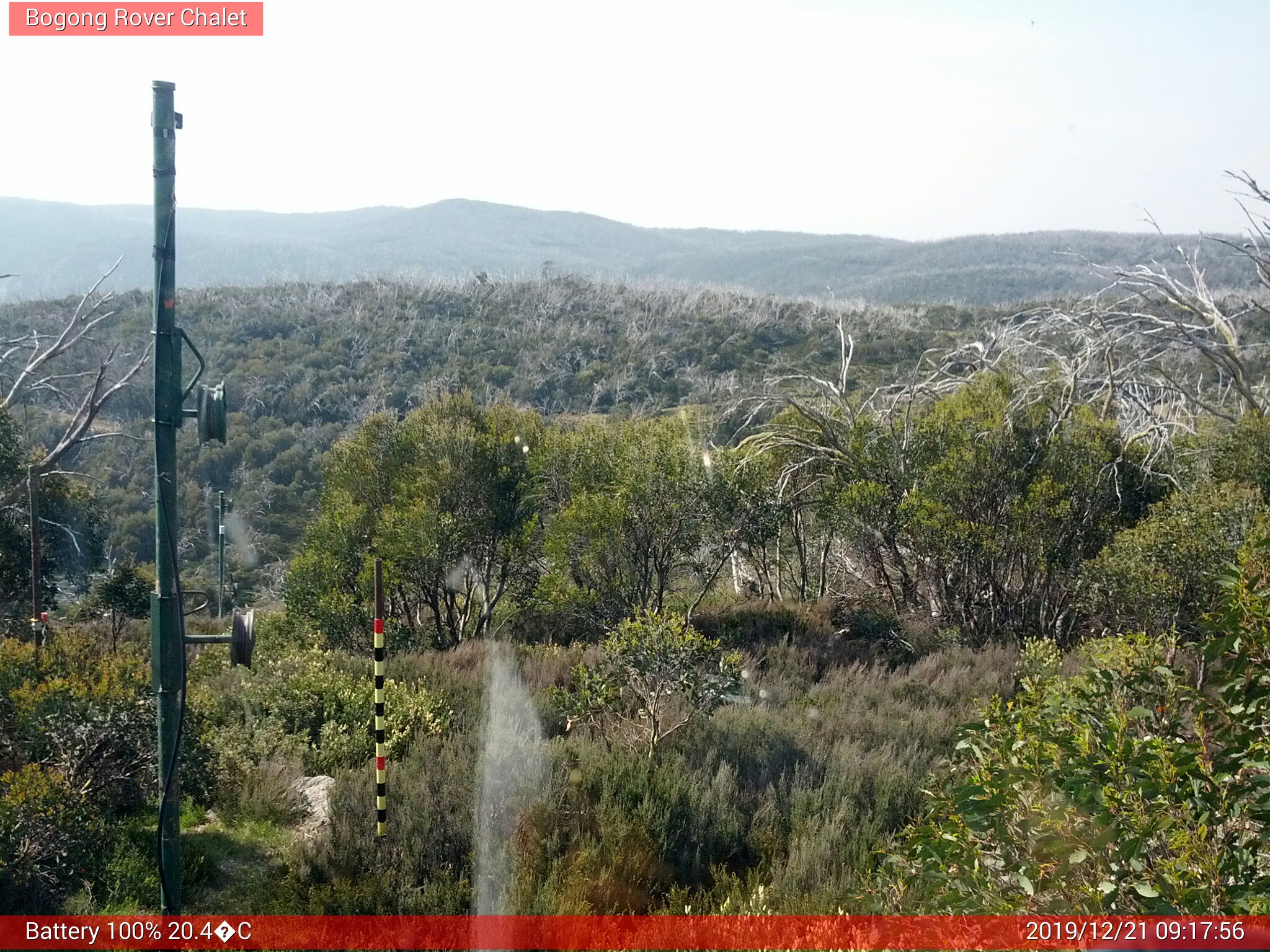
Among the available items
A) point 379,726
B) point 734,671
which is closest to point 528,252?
point 734,671

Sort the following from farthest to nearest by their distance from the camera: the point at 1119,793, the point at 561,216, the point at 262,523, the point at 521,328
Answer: the point at 561,216 < the point at 521,328 < the point at 262,523 < the point at 1119,793

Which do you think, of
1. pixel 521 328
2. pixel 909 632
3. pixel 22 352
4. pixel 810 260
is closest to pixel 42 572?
pixel 909 632

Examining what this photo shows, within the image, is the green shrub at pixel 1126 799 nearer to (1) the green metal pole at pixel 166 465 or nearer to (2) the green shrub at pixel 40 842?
(1) the green metal pole at pixel 166 465

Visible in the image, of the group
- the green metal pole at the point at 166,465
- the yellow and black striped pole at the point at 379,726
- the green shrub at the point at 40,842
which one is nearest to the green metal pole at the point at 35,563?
the green shrub at the point at 40,842

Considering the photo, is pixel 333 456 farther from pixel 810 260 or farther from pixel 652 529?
pixel 810 260

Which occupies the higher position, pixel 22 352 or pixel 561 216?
pixel 561 216

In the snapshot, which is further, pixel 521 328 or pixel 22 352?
pixel 521 328

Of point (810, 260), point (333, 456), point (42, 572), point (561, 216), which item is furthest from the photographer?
point (561, 216)
